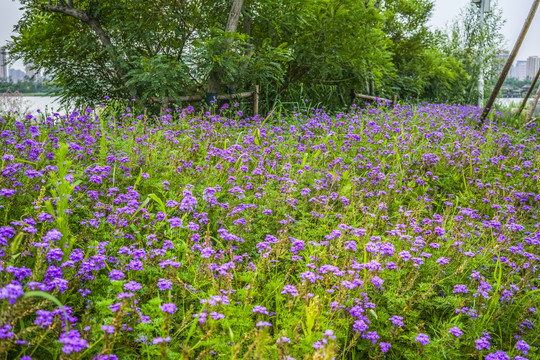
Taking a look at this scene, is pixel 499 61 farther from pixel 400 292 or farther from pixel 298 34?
pixel 400 292

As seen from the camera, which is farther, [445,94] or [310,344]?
[445,94]

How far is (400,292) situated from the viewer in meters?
2.88

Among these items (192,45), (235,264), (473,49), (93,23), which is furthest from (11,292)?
(473,49)

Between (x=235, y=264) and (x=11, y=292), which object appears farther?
(x=235, y=264)

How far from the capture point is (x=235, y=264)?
9.73 ft

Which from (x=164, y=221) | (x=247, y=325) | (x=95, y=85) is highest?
(x=95, y=85)

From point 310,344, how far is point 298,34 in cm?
928

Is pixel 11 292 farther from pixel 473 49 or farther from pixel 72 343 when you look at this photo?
pixel 473 49

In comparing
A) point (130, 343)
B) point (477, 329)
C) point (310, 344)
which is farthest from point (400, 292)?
point (130, 343)

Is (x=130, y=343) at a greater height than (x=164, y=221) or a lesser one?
lesser

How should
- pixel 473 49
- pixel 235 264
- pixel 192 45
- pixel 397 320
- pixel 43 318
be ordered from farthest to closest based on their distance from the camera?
1. pixel 473 49
2. pixel 192 45
3. pixel 235 264
4. pixel 397 320
5. pixel 43 318

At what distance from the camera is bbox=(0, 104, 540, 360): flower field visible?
2094 mm

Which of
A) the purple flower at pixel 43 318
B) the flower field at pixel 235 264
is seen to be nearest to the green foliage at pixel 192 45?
the flower field at pixel 235 264

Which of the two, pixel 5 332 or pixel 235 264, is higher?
pixel 5 332
